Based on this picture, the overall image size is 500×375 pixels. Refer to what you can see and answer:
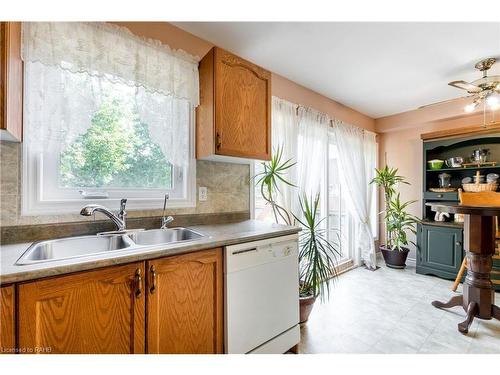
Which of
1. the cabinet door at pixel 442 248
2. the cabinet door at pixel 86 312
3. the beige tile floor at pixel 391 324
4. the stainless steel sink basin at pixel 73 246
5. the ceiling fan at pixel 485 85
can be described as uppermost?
the ceiling fan at pixel 485 85

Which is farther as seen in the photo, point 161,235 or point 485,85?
point 485,85

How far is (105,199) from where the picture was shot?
58.1 inches

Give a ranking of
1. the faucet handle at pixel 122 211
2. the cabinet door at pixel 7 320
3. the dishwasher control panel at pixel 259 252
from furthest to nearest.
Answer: the faucet handle at pixel 122 211
the dishwasher control panel at pixel 259 252
the cabinet door at pixel 7 320

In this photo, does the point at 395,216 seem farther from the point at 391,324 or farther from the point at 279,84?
the point at 279,84

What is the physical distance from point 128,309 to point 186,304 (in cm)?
26

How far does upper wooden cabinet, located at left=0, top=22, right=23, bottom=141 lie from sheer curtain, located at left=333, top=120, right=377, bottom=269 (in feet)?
9.71

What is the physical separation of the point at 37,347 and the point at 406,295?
9.93 feet

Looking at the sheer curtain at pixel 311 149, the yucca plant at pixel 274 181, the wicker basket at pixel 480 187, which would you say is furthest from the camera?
the wicker basket at pixel 480 187

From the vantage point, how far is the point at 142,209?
1598 mm

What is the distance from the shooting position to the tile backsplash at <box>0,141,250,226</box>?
1199 mm

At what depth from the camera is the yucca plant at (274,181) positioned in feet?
6.93

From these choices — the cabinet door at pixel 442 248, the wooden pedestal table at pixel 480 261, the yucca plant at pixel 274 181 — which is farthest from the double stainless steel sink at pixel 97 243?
the cabinet door at pixel 442 248

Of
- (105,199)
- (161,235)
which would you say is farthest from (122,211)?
(161,235)

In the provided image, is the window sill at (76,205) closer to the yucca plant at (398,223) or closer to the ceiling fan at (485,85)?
the ceiling fan at (485,85)
